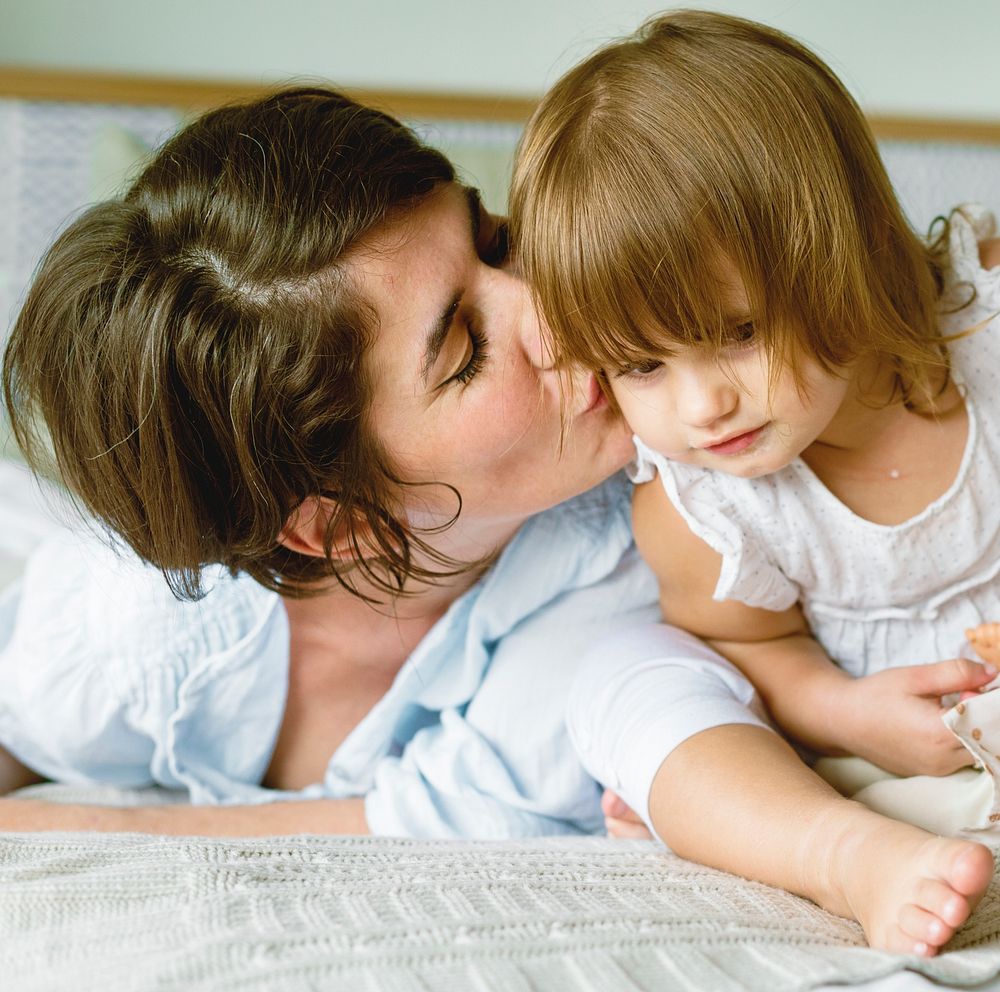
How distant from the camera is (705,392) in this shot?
0.86 metres

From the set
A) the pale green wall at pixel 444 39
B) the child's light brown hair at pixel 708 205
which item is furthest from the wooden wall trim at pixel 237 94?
the child's light brown hair at pixel 708 205

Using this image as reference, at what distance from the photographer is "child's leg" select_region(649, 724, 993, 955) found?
0.69 m

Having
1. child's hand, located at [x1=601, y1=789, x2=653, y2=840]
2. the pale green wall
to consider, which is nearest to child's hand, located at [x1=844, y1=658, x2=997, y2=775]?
child's hand, located at [x1=601, y1=789, x2=653, y2=840]

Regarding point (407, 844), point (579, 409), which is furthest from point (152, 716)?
point (579, 409)

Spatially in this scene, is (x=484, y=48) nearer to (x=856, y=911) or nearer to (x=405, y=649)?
(x=405, y=649)

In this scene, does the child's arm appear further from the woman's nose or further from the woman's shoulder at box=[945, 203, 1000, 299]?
the woman's shoulder at box=[945, 203, 1000, 299]

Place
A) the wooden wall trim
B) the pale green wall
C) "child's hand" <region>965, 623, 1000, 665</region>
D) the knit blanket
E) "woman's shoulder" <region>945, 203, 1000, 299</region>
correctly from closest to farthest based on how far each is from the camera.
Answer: the knit blanket → "child's hand" <region>965, 623, 1000, 665</region> → "woman's shoulder" <region>945, 203, 1000, 299</region> → the wooden wall trim → the pale green wall

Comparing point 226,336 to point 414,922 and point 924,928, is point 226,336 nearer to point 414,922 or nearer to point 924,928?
point 414,922

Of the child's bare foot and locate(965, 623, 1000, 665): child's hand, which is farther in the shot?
locate(965, 623, 1000, 665): child's hand

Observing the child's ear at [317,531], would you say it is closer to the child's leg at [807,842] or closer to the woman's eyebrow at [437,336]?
the woman's eyebrow at [437,336]

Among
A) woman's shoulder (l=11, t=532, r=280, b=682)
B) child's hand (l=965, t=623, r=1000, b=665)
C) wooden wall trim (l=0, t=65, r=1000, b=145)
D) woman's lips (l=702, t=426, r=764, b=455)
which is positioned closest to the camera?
child's hand (l=965, t=623, r=1000, b=665)

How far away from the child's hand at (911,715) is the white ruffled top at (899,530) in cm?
11

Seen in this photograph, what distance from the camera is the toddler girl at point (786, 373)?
2.73 feet

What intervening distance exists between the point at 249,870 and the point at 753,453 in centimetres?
50
